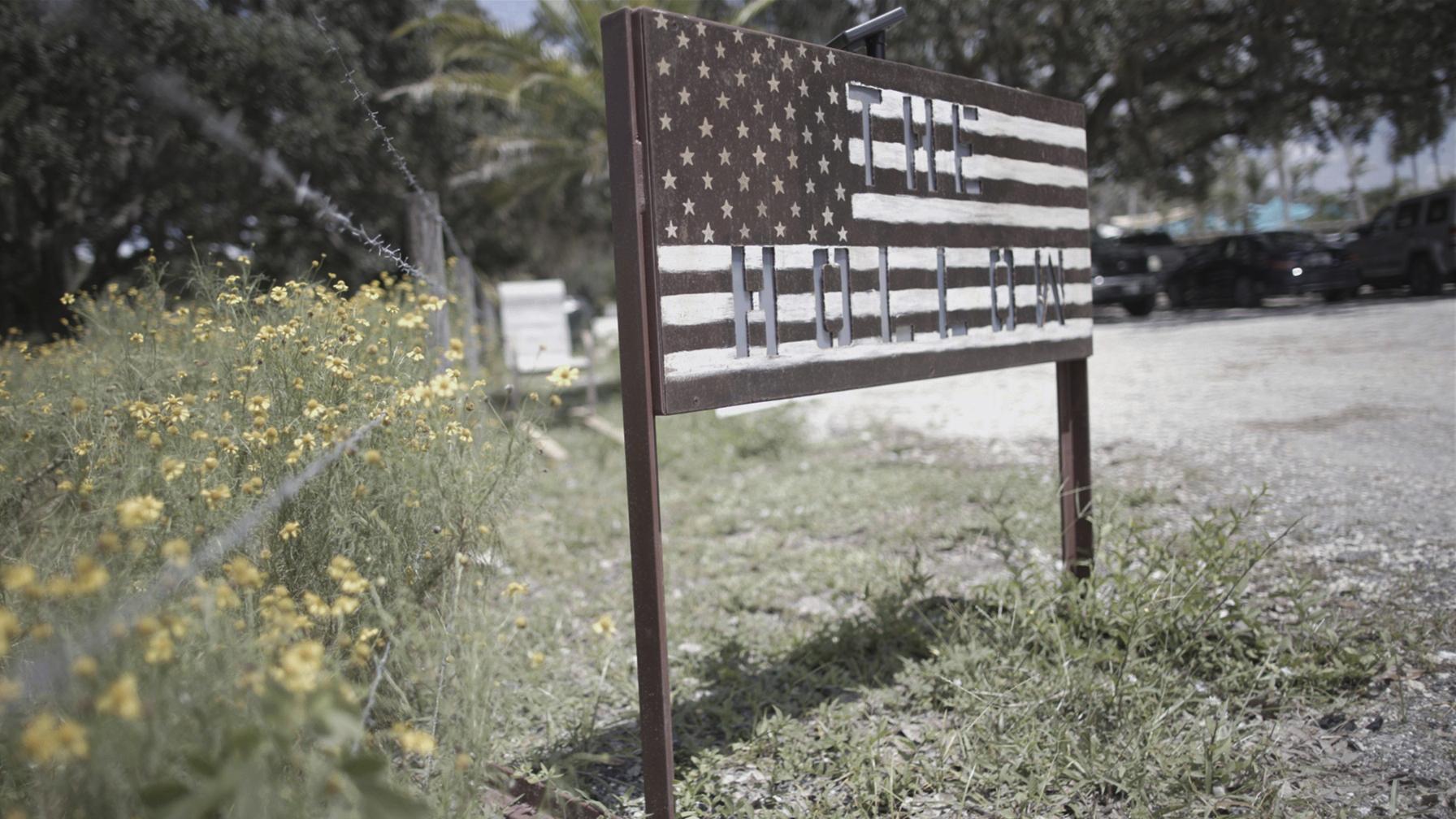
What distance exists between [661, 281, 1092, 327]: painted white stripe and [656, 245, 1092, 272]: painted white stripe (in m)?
0.07

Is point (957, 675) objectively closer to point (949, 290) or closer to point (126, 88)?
point (949, 290)

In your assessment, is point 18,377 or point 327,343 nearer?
point 327,343

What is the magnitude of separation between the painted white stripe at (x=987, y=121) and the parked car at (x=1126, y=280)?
13344mm

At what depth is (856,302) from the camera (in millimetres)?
2494

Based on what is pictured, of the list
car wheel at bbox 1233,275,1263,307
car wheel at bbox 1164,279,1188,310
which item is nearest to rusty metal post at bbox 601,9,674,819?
car wheel at bbox 1233,275,1263,307

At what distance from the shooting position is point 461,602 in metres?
2.19

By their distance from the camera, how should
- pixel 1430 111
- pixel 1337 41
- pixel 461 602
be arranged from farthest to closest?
1. pixel 1430 111
2. pixel 1337 41
3. pixel 461 602

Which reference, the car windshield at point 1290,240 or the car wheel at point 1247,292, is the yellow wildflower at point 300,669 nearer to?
the car windshield at point 1290,240

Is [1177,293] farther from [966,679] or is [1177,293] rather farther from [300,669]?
[300,669]

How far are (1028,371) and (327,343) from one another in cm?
816

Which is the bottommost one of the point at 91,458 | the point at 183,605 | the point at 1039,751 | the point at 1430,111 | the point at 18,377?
the point at 1039,751

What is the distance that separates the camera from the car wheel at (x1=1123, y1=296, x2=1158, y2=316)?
52.4ft

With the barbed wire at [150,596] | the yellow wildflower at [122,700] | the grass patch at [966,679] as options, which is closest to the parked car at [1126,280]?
the grass patch at [966,679]

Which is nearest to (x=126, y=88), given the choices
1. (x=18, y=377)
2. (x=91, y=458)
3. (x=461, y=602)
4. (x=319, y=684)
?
(x=18, y=377)
